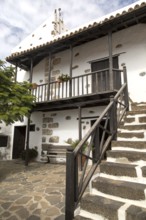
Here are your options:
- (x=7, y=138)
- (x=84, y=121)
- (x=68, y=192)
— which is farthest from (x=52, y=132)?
(x=68, y=192)

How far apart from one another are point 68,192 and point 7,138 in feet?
25.3

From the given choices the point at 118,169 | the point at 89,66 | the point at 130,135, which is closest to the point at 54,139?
the point at 89,66

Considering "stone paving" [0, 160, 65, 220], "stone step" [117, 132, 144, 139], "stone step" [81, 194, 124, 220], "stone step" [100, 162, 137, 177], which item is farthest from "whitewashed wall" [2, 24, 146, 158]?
"stone step" [81, 194, 124, 220]

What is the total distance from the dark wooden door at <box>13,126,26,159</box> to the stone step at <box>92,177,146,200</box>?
731 centimetres

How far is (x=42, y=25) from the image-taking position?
34.2ft

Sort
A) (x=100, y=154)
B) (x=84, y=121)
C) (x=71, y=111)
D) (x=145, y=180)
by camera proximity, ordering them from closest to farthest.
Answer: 1. (x=145, y=180)
2. (x=100, y=154)
3. (x=84, y=121)
4. (x=71, y=111)

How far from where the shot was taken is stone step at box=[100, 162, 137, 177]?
96.4 inches

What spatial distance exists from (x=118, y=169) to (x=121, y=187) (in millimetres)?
359

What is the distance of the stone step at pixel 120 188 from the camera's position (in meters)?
2.10

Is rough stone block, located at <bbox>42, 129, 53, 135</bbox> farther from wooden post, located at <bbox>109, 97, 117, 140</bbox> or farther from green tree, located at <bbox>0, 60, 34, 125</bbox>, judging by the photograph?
wooden post, located at <bbox>109, 97, 117, 140</bbox>

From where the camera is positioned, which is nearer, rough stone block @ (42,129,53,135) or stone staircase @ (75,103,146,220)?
stone staircase @ (75,103,146,220)

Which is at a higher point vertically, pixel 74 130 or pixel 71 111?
pixel 71 111

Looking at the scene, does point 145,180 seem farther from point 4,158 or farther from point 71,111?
point 4,158

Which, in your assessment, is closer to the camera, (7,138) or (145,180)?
(145,180)
